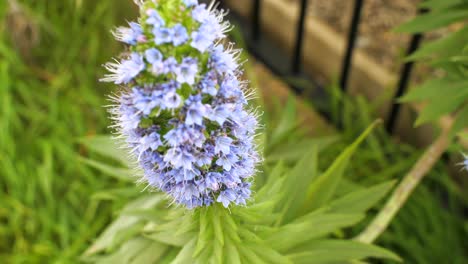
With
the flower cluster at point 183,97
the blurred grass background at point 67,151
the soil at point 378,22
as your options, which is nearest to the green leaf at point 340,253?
the flower cluster at point 183,97

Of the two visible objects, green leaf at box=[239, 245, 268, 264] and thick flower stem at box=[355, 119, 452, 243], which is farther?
thick flower stem at box=[355, 119, 452, 243]

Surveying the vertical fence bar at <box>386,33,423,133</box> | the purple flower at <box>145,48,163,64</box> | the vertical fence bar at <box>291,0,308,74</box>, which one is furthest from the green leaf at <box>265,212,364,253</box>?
the vertical fence bar at <box>291,0,308,74</box>

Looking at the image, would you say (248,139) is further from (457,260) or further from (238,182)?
(457,260)

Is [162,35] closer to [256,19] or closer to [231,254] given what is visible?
[231,254]

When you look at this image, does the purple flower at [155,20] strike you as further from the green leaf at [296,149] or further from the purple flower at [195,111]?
the green leaf at [296,149]

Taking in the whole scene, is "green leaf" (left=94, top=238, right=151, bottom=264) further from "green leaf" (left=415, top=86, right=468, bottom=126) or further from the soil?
the soil

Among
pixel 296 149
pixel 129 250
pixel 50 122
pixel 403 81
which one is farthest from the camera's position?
pixel 50 122

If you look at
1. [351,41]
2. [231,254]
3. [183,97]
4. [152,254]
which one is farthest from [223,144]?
[351,41]
